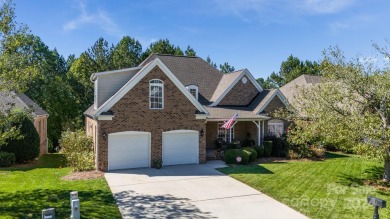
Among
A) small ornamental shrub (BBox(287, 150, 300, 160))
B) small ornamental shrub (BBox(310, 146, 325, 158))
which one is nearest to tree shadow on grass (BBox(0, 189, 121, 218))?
small ornamental shrub (BBox(287, 150, 300, 160))

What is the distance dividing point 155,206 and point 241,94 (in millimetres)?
15973

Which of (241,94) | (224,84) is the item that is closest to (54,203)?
(224,84)

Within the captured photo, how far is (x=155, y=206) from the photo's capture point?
412 inches

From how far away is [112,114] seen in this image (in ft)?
52.9

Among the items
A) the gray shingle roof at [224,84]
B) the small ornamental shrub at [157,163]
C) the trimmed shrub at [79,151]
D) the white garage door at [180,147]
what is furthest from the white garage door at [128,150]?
the gray shingle roof at [224,84]

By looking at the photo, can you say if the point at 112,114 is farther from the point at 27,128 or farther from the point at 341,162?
the point at 341,162

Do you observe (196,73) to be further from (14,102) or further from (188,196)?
(188,196)

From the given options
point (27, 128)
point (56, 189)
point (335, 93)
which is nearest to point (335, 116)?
point (335, 93)

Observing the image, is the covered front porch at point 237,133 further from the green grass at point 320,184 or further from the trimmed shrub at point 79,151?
the trimmed shrub at point 79,151

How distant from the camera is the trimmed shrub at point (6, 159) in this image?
18.0 m

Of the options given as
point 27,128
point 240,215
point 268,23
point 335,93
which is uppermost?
point 268,23

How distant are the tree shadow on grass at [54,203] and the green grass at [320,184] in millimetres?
6609

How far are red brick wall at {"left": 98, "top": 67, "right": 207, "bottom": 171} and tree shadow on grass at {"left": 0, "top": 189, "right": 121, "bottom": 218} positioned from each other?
449 cm

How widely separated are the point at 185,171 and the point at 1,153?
40.2ft
